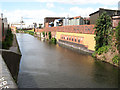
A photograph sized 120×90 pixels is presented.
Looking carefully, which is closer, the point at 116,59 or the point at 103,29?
the point at 116,59

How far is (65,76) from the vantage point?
14.9 metres

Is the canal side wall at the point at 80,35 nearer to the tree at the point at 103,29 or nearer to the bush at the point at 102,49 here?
the tree at the point at 103,29

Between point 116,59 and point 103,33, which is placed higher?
point 103,33

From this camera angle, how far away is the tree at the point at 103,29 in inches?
847

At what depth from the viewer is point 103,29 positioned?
72.2ft

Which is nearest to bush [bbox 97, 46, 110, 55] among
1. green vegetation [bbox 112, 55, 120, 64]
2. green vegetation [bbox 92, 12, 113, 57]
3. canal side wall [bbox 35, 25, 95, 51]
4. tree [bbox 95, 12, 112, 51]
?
green vegetation [bbox 92, 12, 113, 57]

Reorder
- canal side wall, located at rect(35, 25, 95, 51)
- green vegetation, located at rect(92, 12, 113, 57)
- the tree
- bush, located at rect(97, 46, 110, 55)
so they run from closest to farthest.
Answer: bush, located at rect(97, 46, 110, 55)
green vegetation, located at rect(92, 12, 113, 57)
the tree
canal side wall, located at rect(35, 25, 95, 51)

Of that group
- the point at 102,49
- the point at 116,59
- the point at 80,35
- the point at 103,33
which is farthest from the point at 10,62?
the point at 80,35

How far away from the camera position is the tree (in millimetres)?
21516

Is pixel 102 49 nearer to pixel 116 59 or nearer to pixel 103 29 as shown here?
pixel 103 29

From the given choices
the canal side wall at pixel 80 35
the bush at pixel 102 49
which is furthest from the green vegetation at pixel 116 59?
the canal side wall at pixel 80 35

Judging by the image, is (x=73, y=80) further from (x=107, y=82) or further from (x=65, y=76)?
(x=107, y=82)

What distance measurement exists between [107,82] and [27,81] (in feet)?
24.0

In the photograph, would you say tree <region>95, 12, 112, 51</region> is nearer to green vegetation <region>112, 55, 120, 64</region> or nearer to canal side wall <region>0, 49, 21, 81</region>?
green vegetation <region>112, 55, 120, 64</region>
